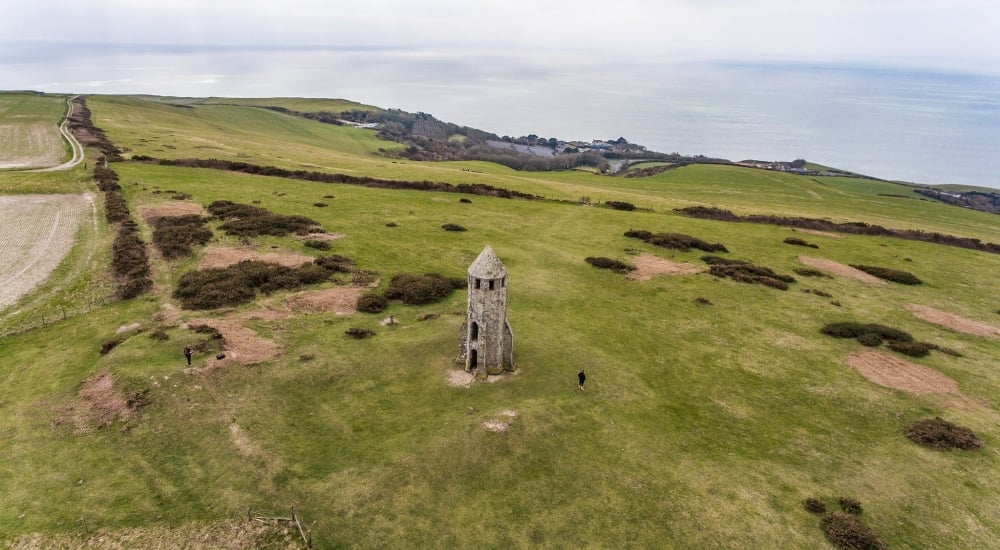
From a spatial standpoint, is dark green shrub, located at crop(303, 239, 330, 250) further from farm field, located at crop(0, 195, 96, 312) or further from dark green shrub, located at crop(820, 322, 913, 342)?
dark green shrub, located at crop(820, 322, 913, 342)

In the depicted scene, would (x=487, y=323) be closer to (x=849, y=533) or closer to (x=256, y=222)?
(x=849, y=533)

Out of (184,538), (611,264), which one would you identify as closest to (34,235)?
(184,538)

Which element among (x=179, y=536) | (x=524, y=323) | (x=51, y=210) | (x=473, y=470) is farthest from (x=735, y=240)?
(x=51, y=210)

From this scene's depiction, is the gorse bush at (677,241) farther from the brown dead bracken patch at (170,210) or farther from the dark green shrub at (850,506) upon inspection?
the brown dead bracken patch at (170,210)

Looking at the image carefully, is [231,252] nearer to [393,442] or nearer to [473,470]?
[393,442]

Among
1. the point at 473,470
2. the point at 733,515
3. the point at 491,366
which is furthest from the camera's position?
the point at 491,366

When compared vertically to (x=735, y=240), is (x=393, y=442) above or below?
below

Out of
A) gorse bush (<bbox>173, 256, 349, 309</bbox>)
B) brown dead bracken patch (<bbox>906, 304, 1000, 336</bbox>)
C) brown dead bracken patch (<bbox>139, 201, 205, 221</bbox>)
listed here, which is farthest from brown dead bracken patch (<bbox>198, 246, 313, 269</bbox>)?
brown dead bracken patch (<bbox>906, 304, 1000, 336</bbox>)
